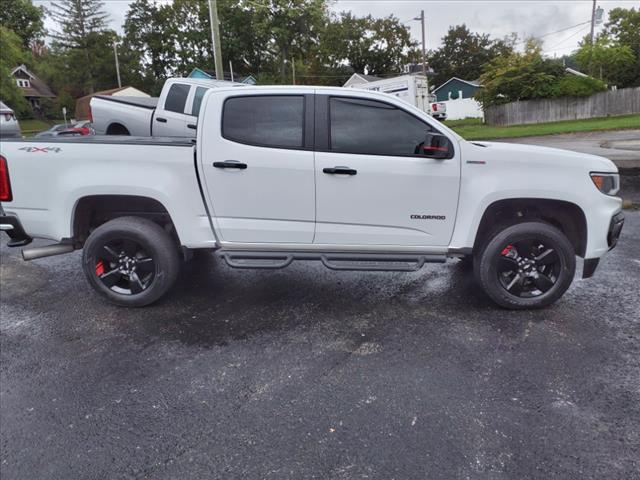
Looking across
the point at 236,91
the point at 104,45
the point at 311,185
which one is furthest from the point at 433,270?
the point at 104,45

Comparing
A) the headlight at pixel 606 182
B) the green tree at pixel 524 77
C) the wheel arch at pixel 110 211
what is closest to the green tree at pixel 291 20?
the green tree at pixel 524 77

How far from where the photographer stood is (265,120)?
13.7 feet

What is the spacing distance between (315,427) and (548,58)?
100 ft

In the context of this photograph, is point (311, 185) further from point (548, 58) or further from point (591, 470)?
point (548, 58)

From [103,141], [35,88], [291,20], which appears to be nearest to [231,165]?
[103,141]

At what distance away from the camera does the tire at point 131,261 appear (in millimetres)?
4332

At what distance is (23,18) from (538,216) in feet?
275

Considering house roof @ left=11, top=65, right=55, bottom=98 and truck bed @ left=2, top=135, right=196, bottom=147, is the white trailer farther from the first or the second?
house roof @ left=11, top=65, right=55, bottom=98

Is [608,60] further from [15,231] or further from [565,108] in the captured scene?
[15,231]

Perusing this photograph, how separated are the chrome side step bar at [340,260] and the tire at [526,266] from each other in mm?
418

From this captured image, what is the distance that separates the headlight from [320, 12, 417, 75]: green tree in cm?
6640

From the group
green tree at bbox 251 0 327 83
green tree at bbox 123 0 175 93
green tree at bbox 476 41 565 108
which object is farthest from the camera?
green tree at bbox 123 0 175 93

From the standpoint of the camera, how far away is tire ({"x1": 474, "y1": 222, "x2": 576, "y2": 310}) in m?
4.07

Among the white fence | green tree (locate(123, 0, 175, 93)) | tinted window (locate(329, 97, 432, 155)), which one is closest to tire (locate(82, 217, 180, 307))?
tinted window (locate(329, 97, 432, 155))
